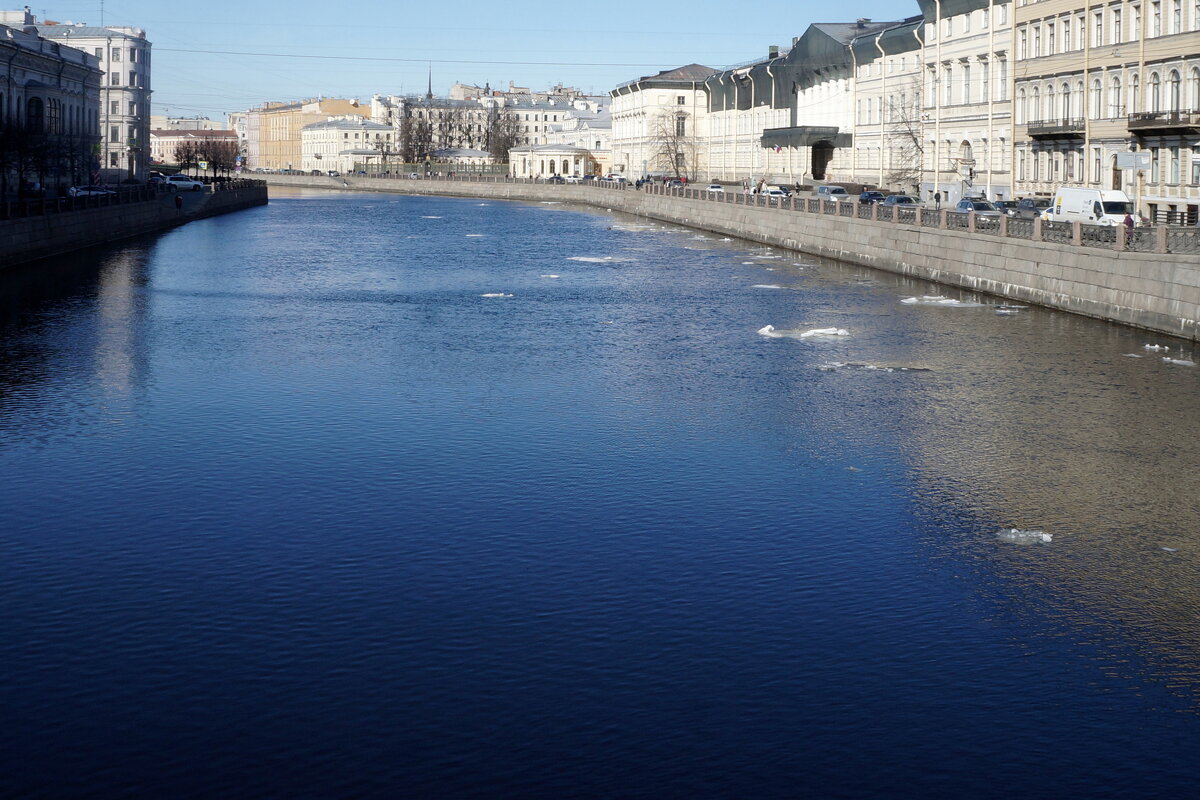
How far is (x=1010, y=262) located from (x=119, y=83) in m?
95.7

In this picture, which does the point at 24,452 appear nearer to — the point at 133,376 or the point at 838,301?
the point at 133,376

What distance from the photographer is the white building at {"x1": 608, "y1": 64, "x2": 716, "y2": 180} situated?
385 feet

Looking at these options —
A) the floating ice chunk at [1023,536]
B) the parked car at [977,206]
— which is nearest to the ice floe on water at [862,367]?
the floating ice chunk at [1023,536]

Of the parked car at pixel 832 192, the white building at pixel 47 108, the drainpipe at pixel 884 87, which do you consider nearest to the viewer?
the white building at pixel 47 108

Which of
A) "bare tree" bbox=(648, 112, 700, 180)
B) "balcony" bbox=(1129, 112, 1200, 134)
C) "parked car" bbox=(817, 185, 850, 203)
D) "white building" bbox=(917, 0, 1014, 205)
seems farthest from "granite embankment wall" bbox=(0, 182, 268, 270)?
"bare tree" bbox=(648, 112, 700, 180)

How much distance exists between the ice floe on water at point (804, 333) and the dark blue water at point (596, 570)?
1.72 m

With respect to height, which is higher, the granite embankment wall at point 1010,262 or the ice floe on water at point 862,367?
the granite embankment wall at point 1010,262

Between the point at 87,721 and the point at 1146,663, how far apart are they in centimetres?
711

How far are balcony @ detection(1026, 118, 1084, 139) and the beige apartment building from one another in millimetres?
49

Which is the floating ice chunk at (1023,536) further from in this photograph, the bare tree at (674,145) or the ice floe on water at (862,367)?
the bare tree at (674,145)

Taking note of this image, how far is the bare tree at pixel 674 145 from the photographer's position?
117m

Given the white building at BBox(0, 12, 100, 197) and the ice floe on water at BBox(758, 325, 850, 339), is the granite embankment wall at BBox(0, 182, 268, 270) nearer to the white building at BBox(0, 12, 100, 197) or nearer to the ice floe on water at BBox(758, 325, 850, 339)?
the white building at BBox(0, 12, 100, 197)

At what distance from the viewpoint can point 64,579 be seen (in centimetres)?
1261

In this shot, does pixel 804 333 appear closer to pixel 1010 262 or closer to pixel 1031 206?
Answer: pixel 1010 262
